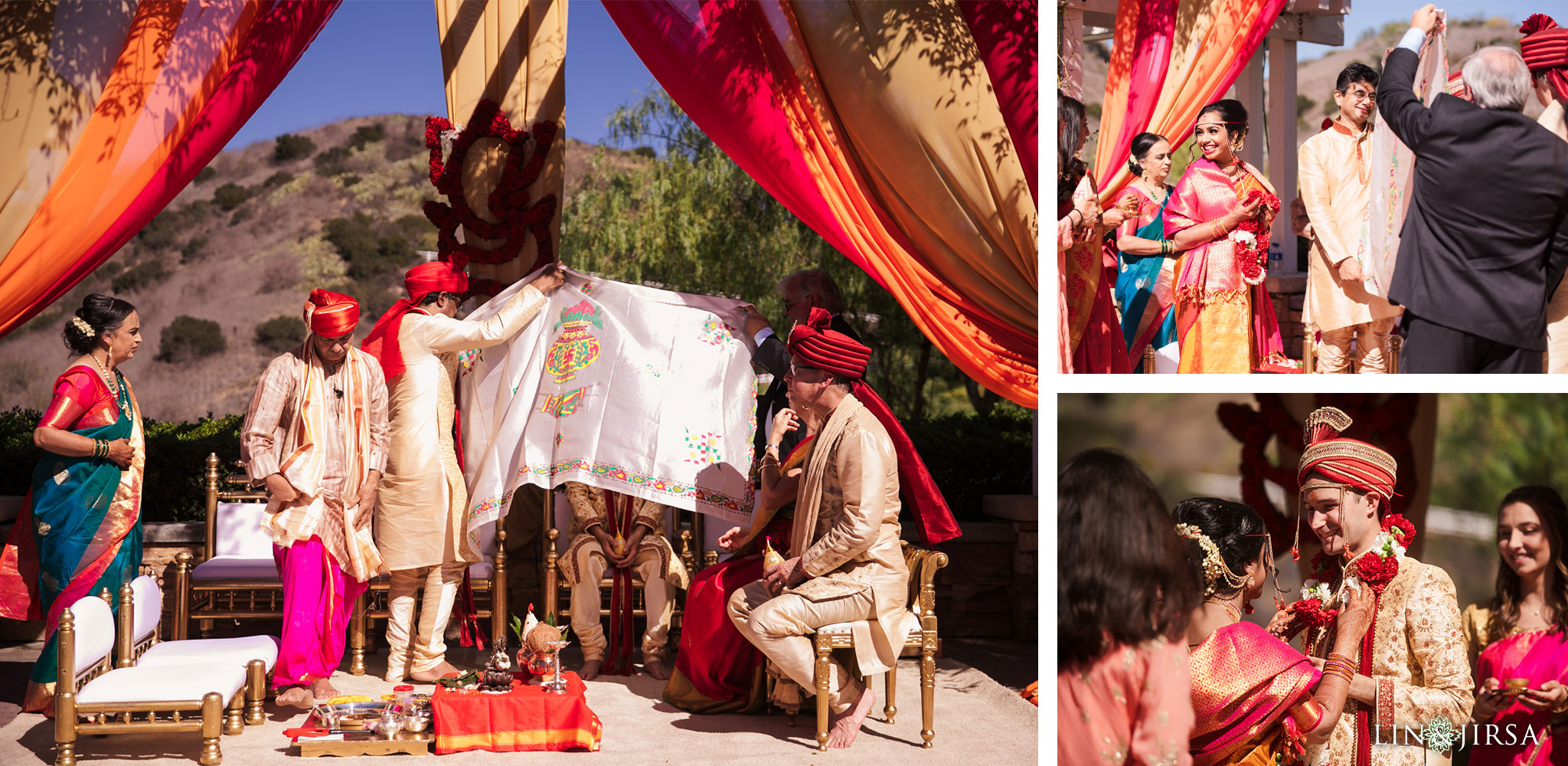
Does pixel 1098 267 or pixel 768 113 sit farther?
pixel 768 113

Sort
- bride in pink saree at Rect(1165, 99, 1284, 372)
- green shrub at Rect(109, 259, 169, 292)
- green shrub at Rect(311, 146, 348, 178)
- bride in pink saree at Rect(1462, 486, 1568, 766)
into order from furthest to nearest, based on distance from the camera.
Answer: green shrub at Rect(311, 146, 348, 178) < green shrub at Rect(109, 259, 169, 292) < bride in pink saree at Rect(1165, 99, 1284, 372) < bride in pink saree at Rect(1462, 486, 1568, 766)

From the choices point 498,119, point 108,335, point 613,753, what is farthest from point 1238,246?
point 108,335

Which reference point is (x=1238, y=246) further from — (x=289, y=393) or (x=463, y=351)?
(x=289, y=393)

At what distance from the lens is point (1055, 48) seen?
1.99m

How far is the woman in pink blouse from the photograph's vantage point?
2002mm

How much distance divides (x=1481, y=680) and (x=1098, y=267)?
2.23 metres

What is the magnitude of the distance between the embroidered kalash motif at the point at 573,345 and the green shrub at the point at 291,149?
75.3 ft


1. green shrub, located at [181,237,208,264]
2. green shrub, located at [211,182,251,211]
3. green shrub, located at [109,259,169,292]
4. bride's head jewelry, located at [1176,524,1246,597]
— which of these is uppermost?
green shrub, located at [211,182,251,211]

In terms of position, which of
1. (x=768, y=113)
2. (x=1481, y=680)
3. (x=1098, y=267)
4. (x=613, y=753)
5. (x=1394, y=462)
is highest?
(x=768, y=113)

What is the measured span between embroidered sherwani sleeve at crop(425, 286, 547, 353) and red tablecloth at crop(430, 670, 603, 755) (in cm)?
152

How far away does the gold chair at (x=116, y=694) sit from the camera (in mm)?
3672

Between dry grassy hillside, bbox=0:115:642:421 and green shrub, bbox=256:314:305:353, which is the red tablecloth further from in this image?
green shrub, bbox=256:314:305:353

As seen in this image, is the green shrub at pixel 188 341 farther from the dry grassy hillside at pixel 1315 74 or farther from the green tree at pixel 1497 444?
the green tree at pixel 1497 444

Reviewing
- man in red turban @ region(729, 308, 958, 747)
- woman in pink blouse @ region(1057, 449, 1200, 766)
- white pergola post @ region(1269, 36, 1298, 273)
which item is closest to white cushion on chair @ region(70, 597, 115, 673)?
man in red turban @ region(729, 308, 958, 747)
